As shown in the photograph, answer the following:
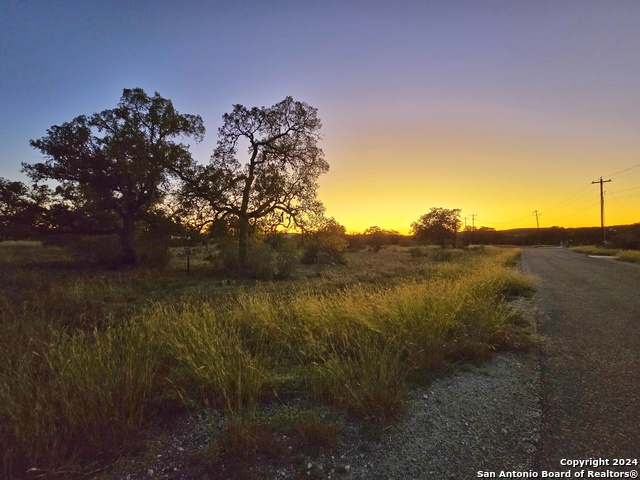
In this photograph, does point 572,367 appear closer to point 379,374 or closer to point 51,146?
point 379,374

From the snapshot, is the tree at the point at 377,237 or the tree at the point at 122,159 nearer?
the tree at the point at 122,159

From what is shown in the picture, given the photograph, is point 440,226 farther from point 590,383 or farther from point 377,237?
point 590,383

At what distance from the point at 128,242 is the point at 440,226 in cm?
6450

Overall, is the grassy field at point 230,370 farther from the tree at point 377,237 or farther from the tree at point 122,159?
the tree at point 377,237

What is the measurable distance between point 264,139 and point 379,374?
2132 cm

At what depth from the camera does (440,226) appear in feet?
247

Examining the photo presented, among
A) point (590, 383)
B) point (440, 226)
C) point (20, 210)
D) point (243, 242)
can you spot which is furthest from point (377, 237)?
point (590, 383)

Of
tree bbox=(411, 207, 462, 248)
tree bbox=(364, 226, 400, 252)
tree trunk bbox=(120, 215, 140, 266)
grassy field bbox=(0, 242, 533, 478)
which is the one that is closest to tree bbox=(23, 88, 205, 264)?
tree trunk bbox=(120, 215, 140, 266)

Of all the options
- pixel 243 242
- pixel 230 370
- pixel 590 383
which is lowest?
pixel 590 383

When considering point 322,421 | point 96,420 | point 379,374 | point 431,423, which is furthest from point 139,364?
point 431,423

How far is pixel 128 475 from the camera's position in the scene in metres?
2.86

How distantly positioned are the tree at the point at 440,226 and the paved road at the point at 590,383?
67967mm

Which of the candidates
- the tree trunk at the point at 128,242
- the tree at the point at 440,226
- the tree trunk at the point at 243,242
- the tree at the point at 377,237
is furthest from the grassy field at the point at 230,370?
the tree at the point at 440,226

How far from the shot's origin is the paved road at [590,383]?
10.5ft
